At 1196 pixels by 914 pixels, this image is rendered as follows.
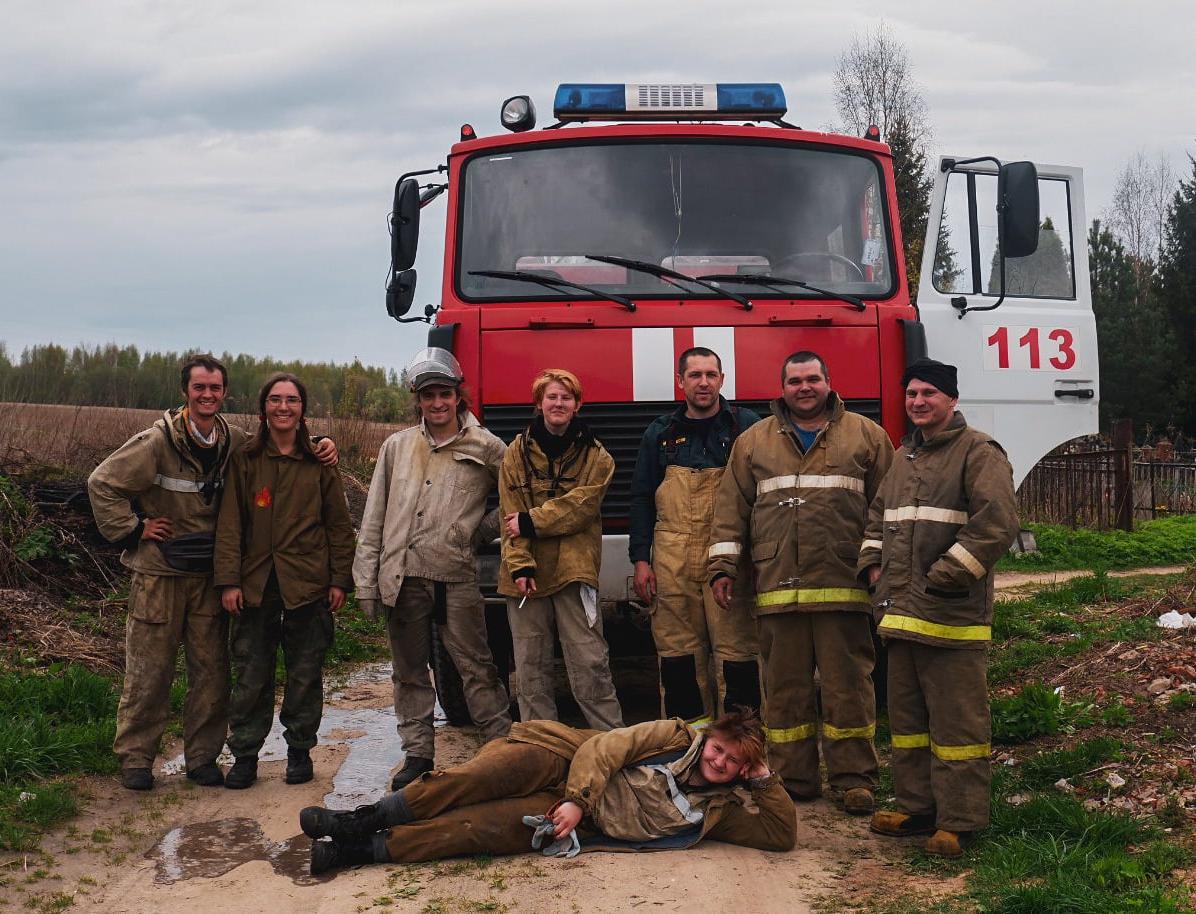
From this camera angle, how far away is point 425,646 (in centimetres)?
595

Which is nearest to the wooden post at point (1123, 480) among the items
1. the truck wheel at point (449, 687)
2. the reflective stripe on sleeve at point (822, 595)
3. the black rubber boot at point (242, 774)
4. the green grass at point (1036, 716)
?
the green grass at point (1036, 716)

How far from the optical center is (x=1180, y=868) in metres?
4.33

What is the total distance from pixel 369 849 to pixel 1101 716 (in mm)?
3355

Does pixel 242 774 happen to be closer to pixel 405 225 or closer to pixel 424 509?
pixel 424 509

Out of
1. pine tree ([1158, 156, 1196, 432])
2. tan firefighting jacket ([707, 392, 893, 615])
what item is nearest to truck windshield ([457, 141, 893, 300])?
tan firefighting jacket ([707, 392, 893, 615])

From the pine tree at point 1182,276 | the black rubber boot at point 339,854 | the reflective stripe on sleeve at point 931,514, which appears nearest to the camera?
the black rubber boot at point 339,854

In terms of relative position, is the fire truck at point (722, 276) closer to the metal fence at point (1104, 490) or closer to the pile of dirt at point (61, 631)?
the pile of dirt at point (61, 631)

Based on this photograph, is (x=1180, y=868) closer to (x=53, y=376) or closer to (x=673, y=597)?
(x=673, y=597)

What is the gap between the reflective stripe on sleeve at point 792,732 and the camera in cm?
559

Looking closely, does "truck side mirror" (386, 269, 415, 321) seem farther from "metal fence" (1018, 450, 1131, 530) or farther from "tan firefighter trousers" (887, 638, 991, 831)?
"metal fence" (1018, 450, 1131, 530)

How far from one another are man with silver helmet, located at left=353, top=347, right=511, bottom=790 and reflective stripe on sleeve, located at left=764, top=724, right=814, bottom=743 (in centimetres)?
127

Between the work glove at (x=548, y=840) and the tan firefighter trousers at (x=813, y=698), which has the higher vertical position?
the tan firefighter trousers at (x=813, y=698)

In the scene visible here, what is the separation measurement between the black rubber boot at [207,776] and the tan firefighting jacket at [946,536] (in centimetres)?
307

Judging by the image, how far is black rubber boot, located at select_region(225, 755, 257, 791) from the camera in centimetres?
587
